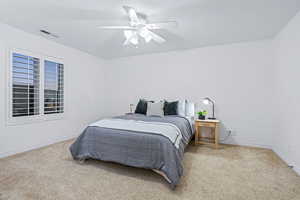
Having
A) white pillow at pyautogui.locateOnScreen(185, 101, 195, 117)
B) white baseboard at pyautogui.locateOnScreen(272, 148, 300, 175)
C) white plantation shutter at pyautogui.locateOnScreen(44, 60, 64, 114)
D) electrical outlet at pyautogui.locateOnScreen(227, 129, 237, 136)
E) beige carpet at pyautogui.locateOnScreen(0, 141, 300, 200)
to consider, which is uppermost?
white plantation shutter at pyautogui.locateOnScreen(44, 60, 64, 114)

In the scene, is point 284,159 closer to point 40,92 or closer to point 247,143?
point 247,143

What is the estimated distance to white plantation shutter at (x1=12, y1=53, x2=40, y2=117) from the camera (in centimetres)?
268

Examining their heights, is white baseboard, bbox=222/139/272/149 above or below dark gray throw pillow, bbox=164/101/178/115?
below

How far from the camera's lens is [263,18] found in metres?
2.32

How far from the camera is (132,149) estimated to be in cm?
202

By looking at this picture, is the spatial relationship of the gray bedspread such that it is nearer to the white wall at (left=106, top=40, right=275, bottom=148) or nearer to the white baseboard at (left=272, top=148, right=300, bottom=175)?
the white baseboard at (left=272, top=148, right=300, bottom=175)

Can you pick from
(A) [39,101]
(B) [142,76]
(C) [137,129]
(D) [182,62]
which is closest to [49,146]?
(A) [39,101]

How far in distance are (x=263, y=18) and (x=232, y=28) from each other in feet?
1.51

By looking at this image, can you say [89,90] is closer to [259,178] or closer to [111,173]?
[111,173]

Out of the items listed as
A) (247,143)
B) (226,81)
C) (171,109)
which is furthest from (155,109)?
(247,143)

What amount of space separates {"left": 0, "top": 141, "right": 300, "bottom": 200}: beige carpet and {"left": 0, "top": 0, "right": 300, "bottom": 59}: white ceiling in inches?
96.1

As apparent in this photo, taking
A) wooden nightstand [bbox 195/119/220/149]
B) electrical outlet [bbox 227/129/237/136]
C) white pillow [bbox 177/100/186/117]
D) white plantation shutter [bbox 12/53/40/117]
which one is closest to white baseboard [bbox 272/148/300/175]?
electrical outlet [bbox 227/129/237/136]

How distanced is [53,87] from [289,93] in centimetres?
475

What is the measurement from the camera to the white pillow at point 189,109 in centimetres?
358
